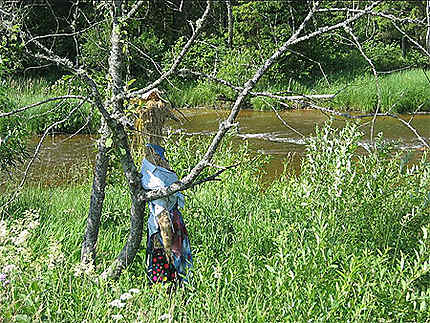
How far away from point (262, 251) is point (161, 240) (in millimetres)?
759

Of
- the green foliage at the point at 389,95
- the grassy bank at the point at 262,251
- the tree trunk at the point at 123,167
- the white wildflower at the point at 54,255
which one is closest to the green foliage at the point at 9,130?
the grassy bank at the point at 262,251

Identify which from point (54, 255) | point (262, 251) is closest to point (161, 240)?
point (262, 251)

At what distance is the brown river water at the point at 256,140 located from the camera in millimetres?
8443

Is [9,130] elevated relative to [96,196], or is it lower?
elevated

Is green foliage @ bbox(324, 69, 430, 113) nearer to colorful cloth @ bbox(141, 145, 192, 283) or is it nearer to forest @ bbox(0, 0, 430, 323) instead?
forest @ bbox(0, 0, 430, 323)

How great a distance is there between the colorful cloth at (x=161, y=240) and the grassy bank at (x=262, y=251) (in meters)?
0.12

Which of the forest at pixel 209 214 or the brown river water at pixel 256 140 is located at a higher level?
the forest at pixel 209 214

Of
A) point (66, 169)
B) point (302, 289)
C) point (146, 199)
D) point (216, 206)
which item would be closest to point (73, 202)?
point (216, 206)

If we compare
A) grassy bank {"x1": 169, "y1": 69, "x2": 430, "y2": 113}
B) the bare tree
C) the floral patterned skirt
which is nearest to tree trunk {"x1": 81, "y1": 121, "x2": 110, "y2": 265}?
the bare tree

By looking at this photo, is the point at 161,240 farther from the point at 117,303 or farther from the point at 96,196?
the point at 117,303

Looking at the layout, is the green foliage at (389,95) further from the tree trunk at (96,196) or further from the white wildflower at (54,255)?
the white wildflower at (54,255)

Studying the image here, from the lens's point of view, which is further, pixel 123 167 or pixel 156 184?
pixel 156 184

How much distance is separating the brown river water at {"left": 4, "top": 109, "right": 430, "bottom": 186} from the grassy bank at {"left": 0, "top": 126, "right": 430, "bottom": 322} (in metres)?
2.11

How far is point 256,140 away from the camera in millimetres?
11766
